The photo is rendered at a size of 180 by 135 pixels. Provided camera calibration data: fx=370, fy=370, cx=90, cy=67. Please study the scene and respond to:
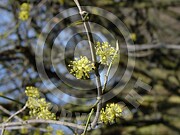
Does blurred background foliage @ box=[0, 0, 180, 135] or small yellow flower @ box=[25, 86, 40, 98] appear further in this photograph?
blurred background foliage @ box=[0, 0, 180, 135]

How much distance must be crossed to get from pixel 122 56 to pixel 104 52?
2793 millimetres

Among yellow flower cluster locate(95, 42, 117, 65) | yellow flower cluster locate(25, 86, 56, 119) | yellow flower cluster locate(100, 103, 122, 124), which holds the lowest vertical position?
yellow flower cluster locate(100, 103, 122, 124)

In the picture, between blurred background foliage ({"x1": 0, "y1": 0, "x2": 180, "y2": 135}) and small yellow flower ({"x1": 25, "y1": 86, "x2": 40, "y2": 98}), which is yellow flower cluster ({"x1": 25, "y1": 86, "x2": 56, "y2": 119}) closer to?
small yellow flower ({"x1": 25, "y1": 86, "x2": 40, "y2": 98})

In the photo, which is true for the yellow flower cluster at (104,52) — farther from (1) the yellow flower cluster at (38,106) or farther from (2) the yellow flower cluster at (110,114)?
(1) the yellow flower cluster at (38,106)

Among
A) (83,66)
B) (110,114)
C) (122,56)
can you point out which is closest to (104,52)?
(83,66)

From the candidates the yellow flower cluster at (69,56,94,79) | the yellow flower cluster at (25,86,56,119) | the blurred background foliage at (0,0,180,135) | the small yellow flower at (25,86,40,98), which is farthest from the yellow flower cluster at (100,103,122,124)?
the blurred background foliage at (0,0,180,135)

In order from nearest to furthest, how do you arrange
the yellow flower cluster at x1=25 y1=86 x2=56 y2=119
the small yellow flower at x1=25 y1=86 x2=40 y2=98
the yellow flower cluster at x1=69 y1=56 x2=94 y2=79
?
the yellow flower cluster at x1=69 y1=56 x2=94 y2=79, the yellow flower cluster at x1=25 y1=86 x2=56 y2=119, the small yellow flower at x1=25 y1=86 x2=40 y2=98

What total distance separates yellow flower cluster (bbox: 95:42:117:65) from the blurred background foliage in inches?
65.5

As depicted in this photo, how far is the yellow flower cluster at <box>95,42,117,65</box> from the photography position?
3.60ft

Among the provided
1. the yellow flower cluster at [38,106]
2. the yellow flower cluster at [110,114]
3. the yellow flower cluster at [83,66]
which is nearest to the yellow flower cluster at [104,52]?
the yellow flower cluster at [83,66]

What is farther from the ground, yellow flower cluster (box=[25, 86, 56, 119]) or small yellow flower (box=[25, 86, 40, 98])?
small yellow flower (box=[25, 86, 40, 98])

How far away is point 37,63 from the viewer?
3.27 meters

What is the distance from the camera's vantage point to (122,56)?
12.7 ft

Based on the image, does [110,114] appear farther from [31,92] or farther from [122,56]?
[122,56]
